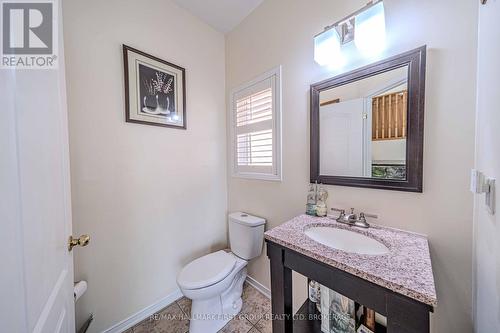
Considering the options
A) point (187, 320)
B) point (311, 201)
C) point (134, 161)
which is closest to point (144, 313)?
point (187, 320)

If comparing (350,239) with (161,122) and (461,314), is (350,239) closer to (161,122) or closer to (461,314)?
(461,314)

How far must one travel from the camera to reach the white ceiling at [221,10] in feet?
5.21

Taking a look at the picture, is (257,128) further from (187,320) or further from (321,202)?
(187,320)

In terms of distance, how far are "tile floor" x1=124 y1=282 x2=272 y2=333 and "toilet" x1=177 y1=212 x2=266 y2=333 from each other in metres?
0.07

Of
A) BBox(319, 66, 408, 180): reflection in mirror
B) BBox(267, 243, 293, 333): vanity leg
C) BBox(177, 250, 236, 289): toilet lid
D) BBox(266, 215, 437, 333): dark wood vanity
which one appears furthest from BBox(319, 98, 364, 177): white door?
BBox(177, 250, 236, 289): toilet lid

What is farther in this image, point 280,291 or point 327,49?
point 327,49

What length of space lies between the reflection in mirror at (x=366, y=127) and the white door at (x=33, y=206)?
131 centimetres

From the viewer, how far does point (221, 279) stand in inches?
51.4

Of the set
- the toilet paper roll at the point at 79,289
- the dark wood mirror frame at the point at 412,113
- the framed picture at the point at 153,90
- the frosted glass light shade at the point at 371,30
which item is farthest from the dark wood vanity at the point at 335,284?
the framed picture at the point at 153,90

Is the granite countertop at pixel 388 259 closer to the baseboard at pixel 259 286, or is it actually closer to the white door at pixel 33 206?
the white door at pixel 33 206

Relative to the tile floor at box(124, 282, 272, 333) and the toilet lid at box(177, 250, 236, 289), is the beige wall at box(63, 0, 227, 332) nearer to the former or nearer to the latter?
the tile floor at box(124, 282, 272, 333)

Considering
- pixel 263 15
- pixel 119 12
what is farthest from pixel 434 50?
pixel 119 12

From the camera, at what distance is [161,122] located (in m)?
1.52

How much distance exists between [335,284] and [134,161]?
58.4 inches
